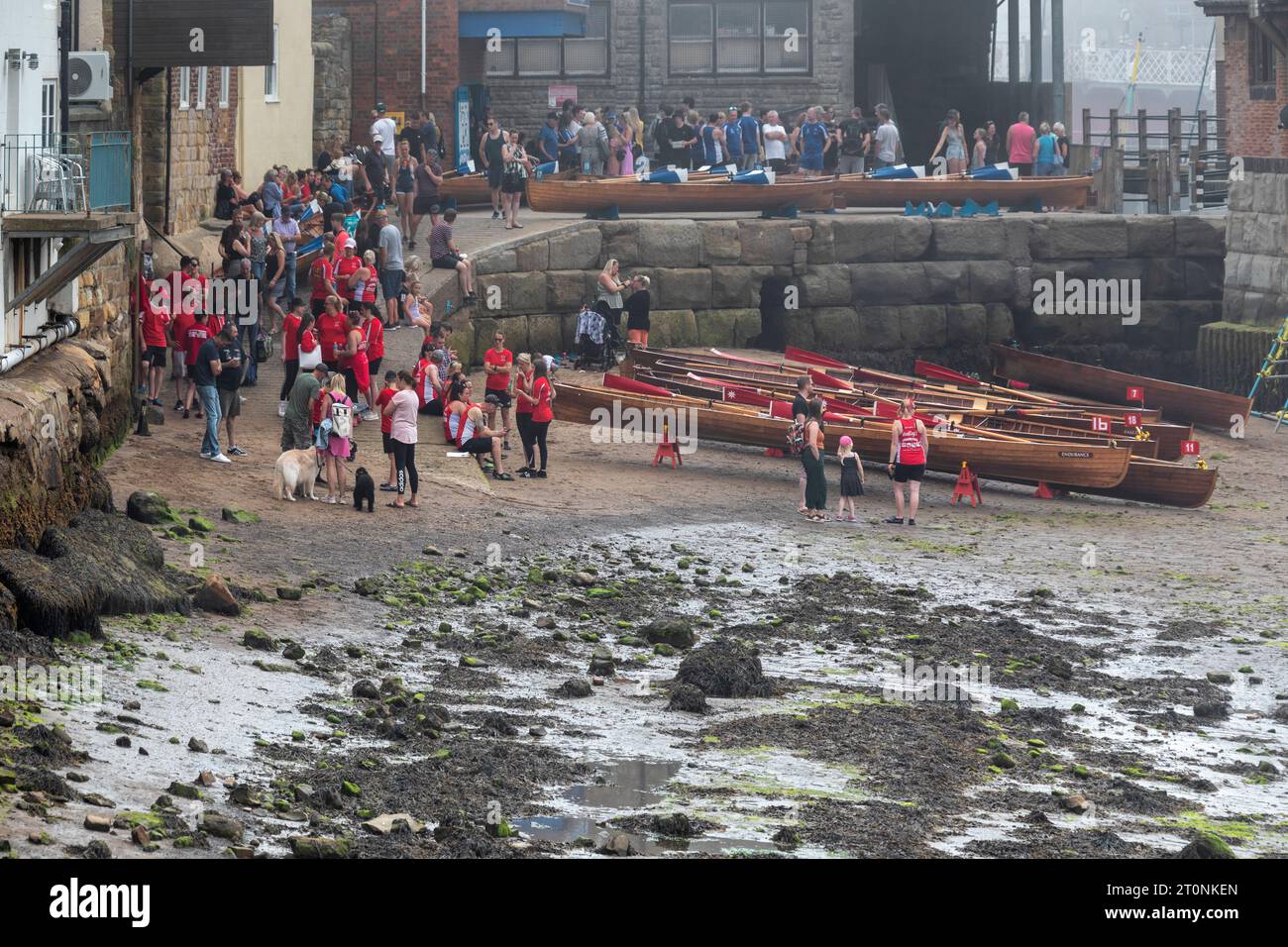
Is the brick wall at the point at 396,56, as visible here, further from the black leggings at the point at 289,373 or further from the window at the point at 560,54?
the black leggings at the point at 289,373

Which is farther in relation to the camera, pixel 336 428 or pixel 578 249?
pixel 578 249

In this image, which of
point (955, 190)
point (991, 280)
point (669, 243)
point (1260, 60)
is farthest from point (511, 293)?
point (1260, 60)

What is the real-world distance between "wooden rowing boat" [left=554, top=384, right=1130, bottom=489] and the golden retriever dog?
690 cm

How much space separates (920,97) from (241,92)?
18.7 meters

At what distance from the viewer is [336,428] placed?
18609mm

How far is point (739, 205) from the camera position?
33.3 metres

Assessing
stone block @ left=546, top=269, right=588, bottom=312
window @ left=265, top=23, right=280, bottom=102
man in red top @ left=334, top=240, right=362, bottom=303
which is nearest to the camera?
man in red top @ left=334, top=240, right=362, bottom=303

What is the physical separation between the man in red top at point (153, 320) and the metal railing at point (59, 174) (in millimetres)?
2942

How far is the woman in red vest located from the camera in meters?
21.1

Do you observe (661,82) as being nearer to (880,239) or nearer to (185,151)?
(880,239)

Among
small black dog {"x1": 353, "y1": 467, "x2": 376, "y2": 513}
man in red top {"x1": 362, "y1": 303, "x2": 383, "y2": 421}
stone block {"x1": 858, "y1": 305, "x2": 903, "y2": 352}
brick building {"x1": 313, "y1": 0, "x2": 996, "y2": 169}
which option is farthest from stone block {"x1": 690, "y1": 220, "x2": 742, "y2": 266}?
small black dog {"x1": 353, "y1": 467, "x2": 376, "y2": 513}

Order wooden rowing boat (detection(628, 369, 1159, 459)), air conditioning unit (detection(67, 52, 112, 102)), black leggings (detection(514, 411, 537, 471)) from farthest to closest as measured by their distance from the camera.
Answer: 1. wooden rowing boat (detection(628, 369, 1159, 459))
2. black leggings (detection(514, 411, 537, 471))
3. air conditioning unit (detection(67, 52, 112, 102))

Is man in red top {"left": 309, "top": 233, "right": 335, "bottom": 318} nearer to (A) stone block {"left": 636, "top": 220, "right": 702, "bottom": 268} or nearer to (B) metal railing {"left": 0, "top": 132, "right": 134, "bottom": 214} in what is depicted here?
(B) metal railing {"left": 0, "top": 132, "right": 134, "bottom": 214}

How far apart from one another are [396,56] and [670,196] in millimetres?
8113
